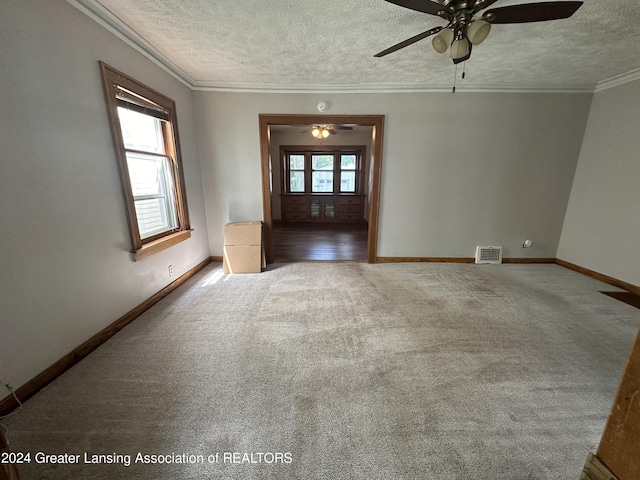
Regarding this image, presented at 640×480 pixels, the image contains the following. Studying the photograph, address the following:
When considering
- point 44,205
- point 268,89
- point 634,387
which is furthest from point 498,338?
point 268,89

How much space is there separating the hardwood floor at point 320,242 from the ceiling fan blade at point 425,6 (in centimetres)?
299

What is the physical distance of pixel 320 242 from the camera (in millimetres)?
5086

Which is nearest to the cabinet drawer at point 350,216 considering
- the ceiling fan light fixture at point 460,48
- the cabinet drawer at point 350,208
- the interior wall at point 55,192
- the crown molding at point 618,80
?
the cabinet drawer at point 350,208

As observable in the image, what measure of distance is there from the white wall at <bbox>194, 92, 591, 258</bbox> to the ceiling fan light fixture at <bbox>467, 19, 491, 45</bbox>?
180 cm

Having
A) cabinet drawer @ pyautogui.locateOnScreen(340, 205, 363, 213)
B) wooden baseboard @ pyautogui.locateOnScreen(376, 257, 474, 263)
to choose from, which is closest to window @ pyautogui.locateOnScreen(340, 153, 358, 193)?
cabinet drawer @ pyautogui.locateOnScreen(340, 205, 363, 213)

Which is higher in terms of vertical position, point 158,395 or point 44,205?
point 44,205

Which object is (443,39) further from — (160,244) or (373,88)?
(160,244)

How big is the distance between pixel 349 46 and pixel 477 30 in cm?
115

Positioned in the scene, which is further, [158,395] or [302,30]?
[302,30]

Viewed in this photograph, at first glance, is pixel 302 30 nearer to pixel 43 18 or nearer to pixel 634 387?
pixel 43 18

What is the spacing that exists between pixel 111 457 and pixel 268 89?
12.2 feet

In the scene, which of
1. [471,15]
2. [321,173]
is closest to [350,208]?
[321,173]

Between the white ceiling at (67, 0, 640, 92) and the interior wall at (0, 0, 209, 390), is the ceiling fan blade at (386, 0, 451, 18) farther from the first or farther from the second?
the interior wall at (0, 0, 209, 390)

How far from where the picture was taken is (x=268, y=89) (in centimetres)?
329
